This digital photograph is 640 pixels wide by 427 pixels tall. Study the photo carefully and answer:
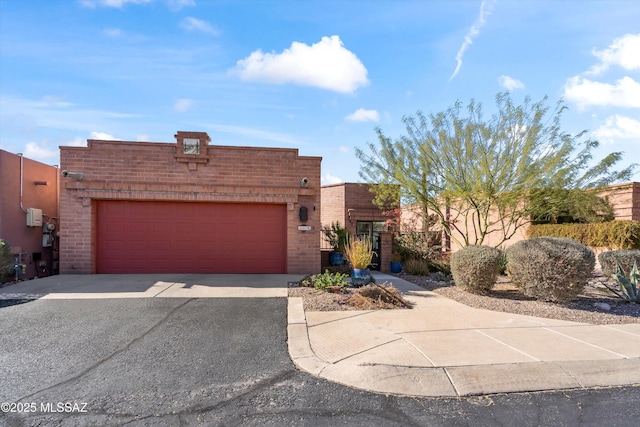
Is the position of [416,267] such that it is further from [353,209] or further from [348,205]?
[348,205]

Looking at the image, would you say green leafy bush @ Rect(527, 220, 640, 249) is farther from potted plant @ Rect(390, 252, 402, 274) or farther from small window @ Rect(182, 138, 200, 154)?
small window @ Rect(182, 138, 200, 154)

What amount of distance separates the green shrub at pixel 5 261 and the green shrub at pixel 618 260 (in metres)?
15.7

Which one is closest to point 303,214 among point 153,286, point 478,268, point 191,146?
point 191,146

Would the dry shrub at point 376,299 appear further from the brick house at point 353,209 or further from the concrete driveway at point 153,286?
the brick house at point 353,209

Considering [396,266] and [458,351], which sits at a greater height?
[396,266]

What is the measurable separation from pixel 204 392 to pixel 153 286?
609cm

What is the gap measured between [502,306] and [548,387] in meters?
3.61

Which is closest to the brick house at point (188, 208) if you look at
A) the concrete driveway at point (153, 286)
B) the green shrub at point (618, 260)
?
the concrete driveway at point (153, 286)

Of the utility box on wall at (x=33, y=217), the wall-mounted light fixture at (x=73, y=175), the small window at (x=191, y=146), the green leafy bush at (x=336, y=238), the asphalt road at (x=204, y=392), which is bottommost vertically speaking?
the asphalt road at (x=204, y=392)

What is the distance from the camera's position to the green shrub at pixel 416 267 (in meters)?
12.1

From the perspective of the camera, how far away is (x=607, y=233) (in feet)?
39.4

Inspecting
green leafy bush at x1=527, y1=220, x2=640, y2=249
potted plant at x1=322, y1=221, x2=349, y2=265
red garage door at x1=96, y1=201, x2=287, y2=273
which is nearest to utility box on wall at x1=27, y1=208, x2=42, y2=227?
red garage door at x1=96, y1=201, x2=287, y2=273

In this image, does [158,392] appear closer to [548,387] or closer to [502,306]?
[548,387]

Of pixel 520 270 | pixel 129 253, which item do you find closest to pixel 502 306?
pixel 520 270
